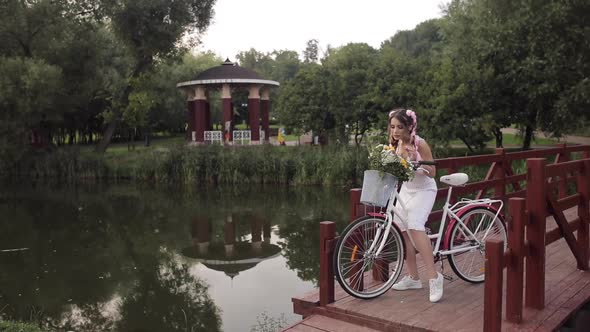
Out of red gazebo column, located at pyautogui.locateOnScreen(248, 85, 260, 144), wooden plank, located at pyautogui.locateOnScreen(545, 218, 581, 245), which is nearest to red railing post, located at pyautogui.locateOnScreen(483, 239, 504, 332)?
wooden plank, located at pyautogui.locateOnScreen(545, 218, 581, 245)

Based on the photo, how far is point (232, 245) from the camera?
11.4 metres

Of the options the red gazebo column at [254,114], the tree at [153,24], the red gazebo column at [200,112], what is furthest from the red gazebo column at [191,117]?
the red gazebo column at [254,114]

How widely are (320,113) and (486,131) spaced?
9202 millimetres

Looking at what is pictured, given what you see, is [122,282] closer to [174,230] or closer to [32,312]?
[32,312]

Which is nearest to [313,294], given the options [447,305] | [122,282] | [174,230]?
[447,305]

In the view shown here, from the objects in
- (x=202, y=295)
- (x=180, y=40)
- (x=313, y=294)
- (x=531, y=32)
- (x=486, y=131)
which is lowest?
(x=202, y=295)

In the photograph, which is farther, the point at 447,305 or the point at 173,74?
the point at 173,74

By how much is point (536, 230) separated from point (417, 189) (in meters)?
0.89

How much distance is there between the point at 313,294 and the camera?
4492 mm

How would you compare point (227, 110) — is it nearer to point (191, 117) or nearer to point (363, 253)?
point (191, 117)

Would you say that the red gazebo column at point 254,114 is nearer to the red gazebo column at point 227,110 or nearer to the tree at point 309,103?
the red gazebo column at point 227,110

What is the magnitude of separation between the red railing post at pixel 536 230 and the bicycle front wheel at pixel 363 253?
93 cm

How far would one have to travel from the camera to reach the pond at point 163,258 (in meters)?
7.28

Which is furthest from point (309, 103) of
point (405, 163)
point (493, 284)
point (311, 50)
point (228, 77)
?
point (311, 50)
